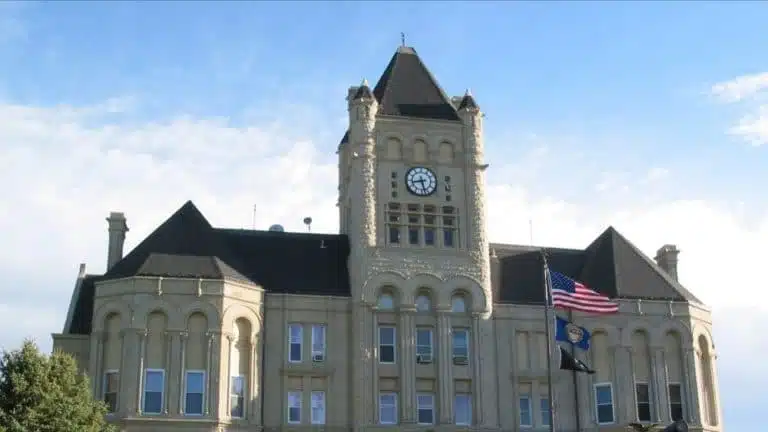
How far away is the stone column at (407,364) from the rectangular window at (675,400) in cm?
1244

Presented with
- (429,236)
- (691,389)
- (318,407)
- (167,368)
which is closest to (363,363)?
(318,407)

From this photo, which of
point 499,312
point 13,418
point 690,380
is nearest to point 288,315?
point 499,312

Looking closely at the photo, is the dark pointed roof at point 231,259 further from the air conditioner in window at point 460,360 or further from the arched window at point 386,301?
the air conditioner in window at point 460,360

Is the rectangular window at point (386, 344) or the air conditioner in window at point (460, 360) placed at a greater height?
the rectangular window at point (386, 344)

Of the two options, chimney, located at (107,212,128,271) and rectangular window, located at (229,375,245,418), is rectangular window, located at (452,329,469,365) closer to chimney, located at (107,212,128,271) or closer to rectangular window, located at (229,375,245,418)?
rectangular window, located at (229,375,245,418)

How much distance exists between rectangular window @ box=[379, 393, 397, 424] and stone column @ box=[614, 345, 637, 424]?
415 inches

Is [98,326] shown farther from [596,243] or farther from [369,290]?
[596,243]

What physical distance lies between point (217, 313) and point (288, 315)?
159 inches

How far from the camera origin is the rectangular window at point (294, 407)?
49969 millimetres

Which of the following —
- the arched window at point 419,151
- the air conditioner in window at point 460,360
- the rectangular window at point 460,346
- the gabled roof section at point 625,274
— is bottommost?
the air conditioner in window at point 460,360

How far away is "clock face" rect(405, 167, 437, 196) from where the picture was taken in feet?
178

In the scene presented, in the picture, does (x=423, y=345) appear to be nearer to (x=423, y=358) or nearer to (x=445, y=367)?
(x=423, y=358)

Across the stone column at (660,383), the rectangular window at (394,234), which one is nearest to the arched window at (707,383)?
the stone column at (660,383)

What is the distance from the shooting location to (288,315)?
51.3m
